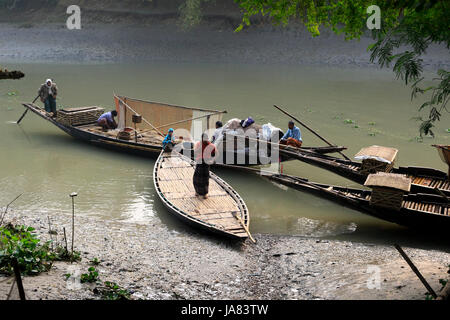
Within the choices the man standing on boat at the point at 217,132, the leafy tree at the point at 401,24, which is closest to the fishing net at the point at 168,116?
the man standing on boat at the point at 217,132

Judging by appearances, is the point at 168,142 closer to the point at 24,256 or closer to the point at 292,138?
the point at 292,138

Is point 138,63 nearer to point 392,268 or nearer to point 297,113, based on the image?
point 297,113

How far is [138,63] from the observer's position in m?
35.6

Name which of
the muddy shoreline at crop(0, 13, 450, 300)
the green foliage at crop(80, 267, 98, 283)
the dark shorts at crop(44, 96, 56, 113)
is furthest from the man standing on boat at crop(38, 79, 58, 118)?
the green foliage at crop(80, 267, 98, 283)

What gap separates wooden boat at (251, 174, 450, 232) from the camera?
899cm

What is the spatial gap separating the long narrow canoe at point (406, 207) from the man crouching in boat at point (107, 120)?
8.11 metres

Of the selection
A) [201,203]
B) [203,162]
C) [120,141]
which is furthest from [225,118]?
[201,203]

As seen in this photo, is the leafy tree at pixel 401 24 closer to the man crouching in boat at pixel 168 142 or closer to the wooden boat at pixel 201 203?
the wooden boat at pixel 201 203

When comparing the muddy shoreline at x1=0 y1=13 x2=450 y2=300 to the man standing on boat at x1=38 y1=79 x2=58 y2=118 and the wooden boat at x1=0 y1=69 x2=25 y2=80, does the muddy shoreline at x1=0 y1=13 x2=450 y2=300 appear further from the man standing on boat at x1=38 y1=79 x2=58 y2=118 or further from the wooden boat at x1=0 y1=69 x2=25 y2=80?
the man standing on boat at x1=38 y1=79 x2=58 y2=118

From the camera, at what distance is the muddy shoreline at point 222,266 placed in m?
6.68

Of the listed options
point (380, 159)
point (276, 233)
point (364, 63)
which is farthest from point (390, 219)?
point (364, 63)

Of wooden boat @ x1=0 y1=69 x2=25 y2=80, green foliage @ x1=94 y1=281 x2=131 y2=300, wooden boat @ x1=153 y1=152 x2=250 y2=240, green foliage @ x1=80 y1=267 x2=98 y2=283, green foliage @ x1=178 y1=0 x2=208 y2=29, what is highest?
green foliage @ x1=178 y1=0 x2=208 y2=29

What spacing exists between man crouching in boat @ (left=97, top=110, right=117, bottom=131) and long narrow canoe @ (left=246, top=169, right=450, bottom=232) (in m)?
8.11

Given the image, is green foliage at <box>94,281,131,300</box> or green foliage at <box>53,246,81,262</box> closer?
green foliage at <box>94,281,131,300</box>
